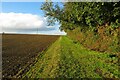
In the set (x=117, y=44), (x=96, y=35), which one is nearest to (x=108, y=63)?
(x=117, y=44)

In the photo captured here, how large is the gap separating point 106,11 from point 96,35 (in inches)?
214

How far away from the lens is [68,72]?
14578mm

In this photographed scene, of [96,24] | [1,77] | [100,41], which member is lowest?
[1,77]

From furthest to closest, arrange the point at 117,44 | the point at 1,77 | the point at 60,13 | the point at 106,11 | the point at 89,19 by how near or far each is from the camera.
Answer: the point at 60,13 → the point at 89,19 → the point at 106,11 → the point at 117,44 → the point at 1,77

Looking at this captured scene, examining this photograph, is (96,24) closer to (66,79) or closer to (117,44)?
(117,44)

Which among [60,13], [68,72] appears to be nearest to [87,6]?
[68,72]

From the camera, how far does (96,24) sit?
Result: 2294 centimetres

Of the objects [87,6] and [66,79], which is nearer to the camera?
[66,79]

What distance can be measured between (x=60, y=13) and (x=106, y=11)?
729 inches

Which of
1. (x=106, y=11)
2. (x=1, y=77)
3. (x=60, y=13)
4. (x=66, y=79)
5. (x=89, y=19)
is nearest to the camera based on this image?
(x=66, y=79)

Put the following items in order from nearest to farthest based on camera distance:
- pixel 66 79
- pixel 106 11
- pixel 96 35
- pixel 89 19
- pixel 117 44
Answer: pixel 66 79 < pixel 117 44 < pixel 106 11 < pixel 89 19 < pixel 96 35

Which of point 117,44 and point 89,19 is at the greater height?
point 89,19

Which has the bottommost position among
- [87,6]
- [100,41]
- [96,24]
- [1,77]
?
[1,77]

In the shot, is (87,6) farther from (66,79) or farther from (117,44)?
(66,79)
